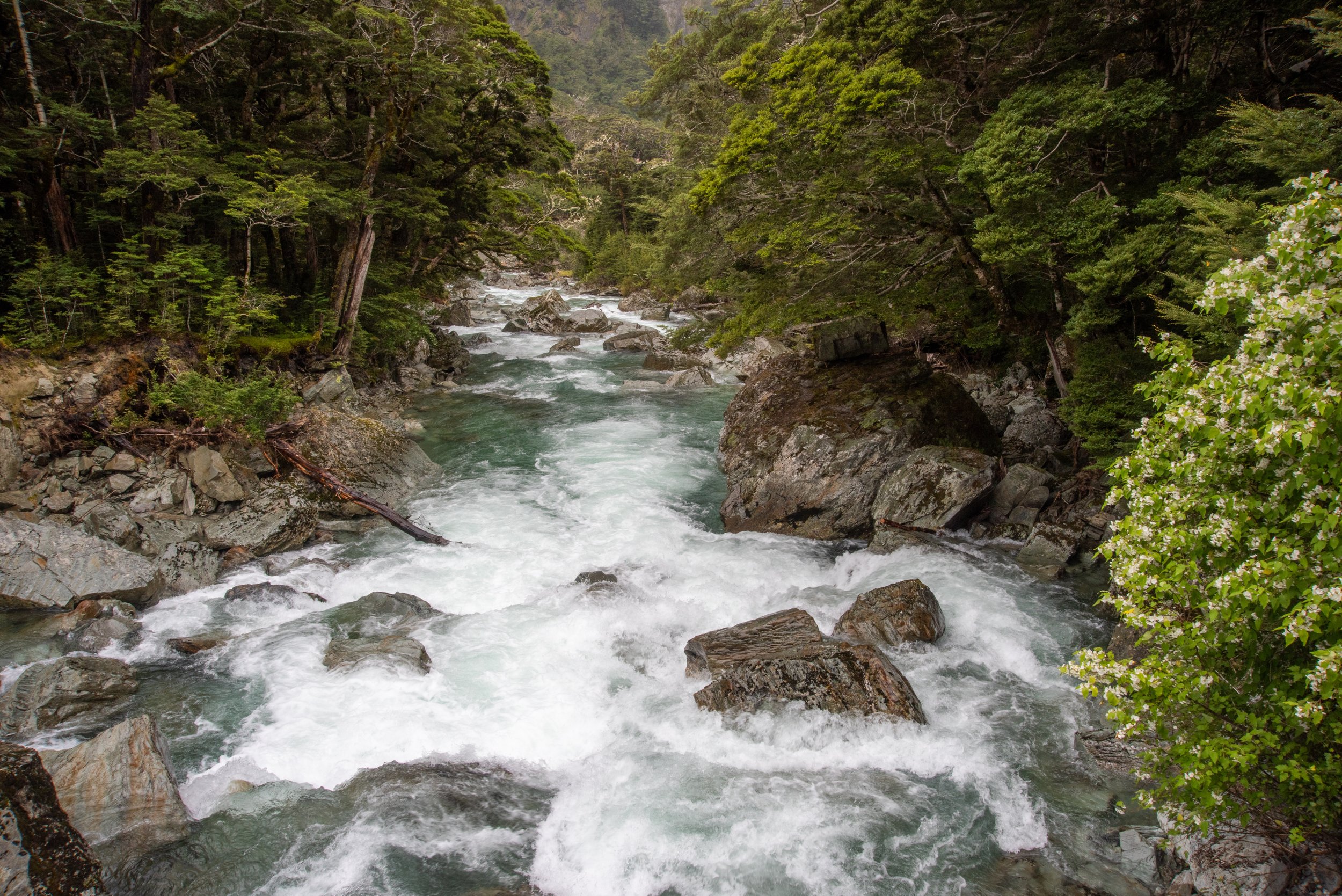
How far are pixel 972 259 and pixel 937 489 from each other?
425 cm

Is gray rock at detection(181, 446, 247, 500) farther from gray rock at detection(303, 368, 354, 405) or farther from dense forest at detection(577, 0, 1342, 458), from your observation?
dense forest at detection(577, 0, 1342, 458)

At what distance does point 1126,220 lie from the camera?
27.4 ft

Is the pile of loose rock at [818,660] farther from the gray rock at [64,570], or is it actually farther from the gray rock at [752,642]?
the gray rock at [64,570]

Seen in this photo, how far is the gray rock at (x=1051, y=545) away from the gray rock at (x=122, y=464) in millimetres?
13455

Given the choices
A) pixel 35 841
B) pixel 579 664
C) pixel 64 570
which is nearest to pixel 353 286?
pixel 64 570

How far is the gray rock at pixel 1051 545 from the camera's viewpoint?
9195mm

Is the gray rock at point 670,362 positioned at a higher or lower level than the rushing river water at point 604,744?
higher

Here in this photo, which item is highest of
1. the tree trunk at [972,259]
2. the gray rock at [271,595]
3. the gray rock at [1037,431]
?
the tree trunk at [972,259]

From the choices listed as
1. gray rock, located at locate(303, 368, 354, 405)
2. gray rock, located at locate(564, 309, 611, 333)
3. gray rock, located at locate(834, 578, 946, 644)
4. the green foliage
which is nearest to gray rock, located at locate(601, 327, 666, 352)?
gray rock, located at locate(564, 309, 611, 333)

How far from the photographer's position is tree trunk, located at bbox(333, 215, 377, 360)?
52.1 feet

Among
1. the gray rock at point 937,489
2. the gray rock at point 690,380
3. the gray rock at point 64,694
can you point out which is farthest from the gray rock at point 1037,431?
the gray rock at point 64,694

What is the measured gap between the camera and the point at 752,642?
7246 mm

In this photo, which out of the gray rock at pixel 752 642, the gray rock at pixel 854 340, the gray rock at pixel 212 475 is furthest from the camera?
the gray rock at pixel 854 340

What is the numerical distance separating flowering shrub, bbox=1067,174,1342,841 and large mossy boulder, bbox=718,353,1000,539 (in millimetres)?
6754
